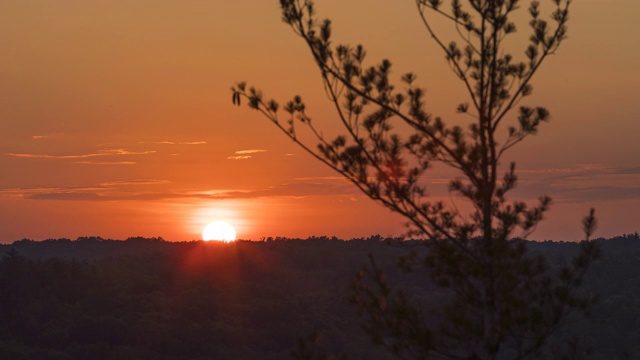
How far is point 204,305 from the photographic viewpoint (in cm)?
8100

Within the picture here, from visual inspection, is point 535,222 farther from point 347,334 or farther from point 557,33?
point 347,334

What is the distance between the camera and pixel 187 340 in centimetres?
6950

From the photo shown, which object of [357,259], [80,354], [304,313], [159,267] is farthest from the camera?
[357,259]

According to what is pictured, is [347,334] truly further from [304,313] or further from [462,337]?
[462,337]

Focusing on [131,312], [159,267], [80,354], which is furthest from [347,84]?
[159,267]

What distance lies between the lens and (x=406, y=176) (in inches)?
462

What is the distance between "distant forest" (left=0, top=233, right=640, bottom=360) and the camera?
68.4 m

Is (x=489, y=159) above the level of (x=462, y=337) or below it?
above

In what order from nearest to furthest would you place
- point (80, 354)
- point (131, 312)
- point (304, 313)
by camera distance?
point (80, 354) < point (131, 312) < point (304, 313)

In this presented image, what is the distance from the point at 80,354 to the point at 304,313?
21.8 metres

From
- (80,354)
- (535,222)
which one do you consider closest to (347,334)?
(80,354)

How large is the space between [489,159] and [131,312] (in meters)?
65.5

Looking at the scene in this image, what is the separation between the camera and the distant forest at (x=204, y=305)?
224 ft

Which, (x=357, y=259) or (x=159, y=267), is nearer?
(x=159, y=267)
